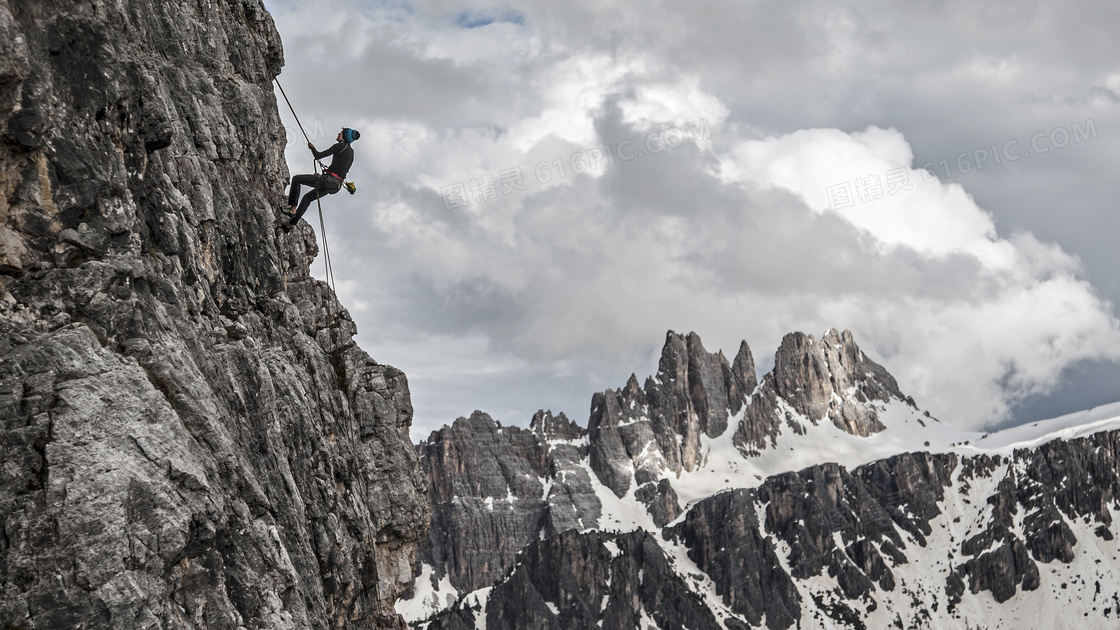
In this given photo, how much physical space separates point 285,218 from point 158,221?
15.3 meters

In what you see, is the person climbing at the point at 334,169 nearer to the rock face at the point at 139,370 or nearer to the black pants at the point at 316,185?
the black pants at the point at 316,185

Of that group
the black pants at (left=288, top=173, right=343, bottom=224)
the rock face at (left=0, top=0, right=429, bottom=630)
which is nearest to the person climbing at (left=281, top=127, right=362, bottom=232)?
the black pants at (left=288, top=173, right=343, bottom=224)

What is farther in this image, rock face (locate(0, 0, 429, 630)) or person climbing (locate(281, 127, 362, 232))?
person climbing (locate(281, 127, 362, 232))

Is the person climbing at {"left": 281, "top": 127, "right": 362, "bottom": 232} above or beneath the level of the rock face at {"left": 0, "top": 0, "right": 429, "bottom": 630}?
above

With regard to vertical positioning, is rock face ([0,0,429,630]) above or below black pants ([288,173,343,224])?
below

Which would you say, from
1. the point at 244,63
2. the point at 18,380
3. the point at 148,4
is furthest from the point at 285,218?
the point at 18,380

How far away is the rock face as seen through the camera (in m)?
21.7

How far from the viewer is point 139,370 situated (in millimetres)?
24016

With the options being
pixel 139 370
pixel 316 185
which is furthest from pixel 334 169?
pixel 139 370

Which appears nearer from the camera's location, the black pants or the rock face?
the rock face

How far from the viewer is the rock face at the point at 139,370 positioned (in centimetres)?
2170

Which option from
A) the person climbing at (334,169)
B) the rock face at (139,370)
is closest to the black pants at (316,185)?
the person climbing at (334,169)

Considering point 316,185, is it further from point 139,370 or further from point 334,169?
point 139,370

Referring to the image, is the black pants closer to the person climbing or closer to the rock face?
the person climbing
